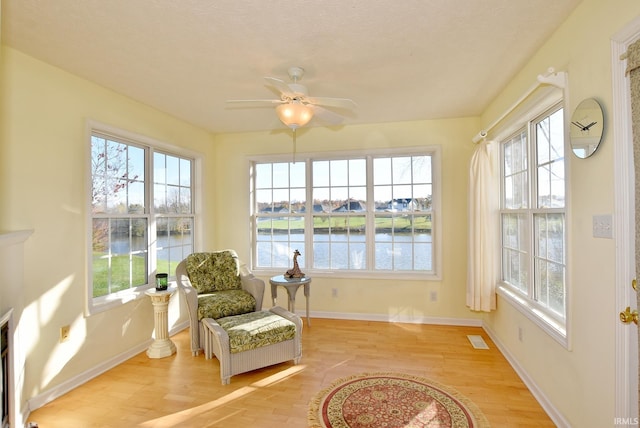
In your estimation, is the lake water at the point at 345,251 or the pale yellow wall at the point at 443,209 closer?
the pale yellow wall at the point at 443,209

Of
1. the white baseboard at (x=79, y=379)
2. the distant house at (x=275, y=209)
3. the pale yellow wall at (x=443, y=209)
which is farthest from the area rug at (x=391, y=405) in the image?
the distant house at (x=275, y=209)

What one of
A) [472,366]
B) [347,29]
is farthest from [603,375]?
[347,29]

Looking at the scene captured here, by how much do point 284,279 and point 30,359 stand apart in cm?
227

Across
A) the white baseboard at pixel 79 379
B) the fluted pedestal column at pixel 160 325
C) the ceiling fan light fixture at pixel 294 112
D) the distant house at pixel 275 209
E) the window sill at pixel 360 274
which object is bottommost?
the white baseboard at pixel 79 379

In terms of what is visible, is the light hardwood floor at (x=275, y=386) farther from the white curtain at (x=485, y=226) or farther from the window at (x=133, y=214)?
the window at (x=133, y=214)

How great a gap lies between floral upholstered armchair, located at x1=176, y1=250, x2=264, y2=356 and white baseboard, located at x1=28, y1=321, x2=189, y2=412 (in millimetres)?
604

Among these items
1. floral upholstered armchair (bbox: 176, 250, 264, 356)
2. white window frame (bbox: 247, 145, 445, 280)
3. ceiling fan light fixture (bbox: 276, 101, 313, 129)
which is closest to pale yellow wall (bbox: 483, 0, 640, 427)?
ceiling fan light fixture (bbox: 276, 101, 313, 129)

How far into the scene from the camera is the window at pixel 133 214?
300 centimetres

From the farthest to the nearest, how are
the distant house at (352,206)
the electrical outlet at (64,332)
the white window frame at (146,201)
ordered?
the distant house at (352,206) → the white window frame at (146,201) → the electrical outlet at (64,332)

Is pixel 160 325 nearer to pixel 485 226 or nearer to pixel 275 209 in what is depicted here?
pixel 275 209

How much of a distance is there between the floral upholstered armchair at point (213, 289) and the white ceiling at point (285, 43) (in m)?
1.79

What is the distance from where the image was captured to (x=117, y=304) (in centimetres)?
305

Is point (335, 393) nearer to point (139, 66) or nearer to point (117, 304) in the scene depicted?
point (117, 304)

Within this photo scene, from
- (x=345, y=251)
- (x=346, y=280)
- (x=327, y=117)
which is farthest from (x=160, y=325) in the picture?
(x=327, y=117)
